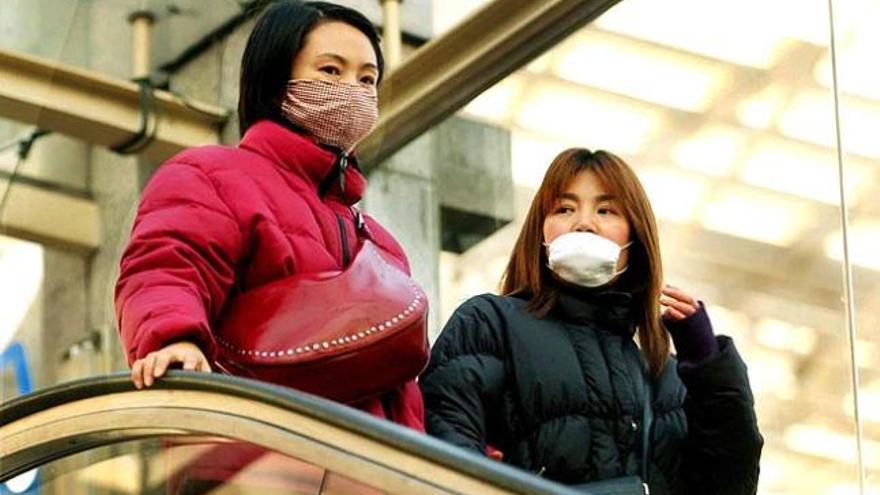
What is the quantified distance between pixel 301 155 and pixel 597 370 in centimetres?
73

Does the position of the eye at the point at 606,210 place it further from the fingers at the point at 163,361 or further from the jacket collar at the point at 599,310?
the fingers at the point at 163,361

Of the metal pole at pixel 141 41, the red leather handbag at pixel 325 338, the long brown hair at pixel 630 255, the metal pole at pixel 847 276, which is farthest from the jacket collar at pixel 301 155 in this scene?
the metal pole at pixel 141 41

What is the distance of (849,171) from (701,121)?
2.29 feet

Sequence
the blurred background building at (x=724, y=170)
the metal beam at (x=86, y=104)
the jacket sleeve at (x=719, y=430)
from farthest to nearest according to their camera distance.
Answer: the metal beam at (x=86, y=104) < the blurred background building at (x=724, y=170) < the jacket sleeve at (x=719, y=430)

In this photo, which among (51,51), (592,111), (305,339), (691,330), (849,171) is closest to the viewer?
(305,339)

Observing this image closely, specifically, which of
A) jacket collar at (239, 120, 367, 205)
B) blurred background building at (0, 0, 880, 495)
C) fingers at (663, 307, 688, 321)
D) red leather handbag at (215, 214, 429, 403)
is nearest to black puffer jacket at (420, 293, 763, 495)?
fingers at (663, 307, 688, 321)

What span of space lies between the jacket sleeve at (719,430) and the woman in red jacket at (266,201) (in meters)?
0.58

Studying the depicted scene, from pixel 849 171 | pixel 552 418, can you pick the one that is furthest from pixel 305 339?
pixel 849 171

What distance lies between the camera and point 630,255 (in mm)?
5867

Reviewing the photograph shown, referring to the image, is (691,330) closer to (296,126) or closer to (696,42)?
(296,126)

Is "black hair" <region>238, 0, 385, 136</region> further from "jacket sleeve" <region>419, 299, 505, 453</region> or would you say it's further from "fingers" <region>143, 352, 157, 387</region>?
"fingers" <region>143, 352, 157, 387</region>

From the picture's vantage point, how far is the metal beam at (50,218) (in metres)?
12.9

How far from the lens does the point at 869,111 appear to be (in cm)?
945

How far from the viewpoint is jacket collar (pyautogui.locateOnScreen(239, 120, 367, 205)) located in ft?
18.4
